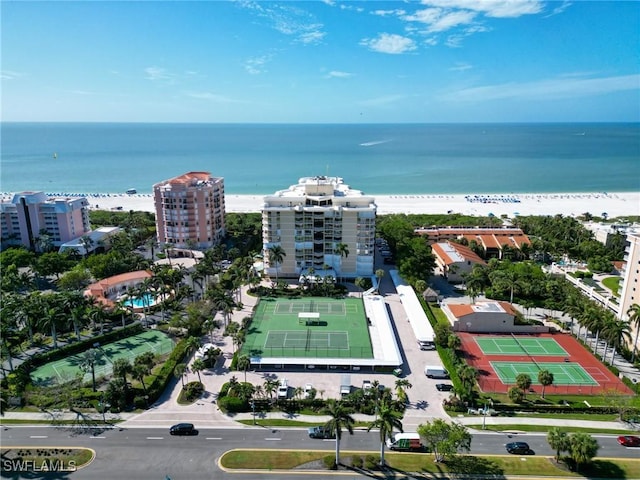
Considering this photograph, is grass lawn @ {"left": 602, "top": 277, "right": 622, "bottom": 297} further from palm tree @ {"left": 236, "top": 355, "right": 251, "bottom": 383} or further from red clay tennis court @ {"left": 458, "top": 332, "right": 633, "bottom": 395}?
palm tree @ {"left": 236, "top": 355, "right": 251, "bottom": 383}

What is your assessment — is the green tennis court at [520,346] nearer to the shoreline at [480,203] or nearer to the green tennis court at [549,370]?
the green tennis court at [549,370]

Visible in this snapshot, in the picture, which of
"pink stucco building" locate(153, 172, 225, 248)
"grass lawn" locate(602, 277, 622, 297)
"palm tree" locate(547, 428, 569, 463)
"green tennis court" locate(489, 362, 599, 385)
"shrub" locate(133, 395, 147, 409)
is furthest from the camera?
"pink stucco building" locate(153, 172, 225, 248)

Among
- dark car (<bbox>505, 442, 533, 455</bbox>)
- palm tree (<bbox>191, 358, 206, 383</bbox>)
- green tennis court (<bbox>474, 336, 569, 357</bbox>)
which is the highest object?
palm tree (<bbox>191, 358, 206, 383</bbox>)

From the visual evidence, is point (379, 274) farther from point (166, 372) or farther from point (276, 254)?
point (166, 372)

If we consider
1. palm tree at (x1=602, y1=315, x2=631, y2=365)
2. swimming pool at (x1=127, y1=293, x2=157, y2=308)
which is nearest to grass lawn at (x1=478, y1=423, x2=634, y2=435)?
palm tree at (x1=602, y1=315, x2=631, y2=365)

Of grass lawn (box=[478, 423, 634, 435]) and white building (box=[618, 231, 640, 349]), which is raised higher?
white building (box=[618, 231, 640, 349])

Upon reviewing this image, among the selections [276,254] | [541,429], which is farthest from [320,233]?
[541,429]

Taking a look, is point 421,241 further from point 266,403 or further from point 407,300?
point 266,403
